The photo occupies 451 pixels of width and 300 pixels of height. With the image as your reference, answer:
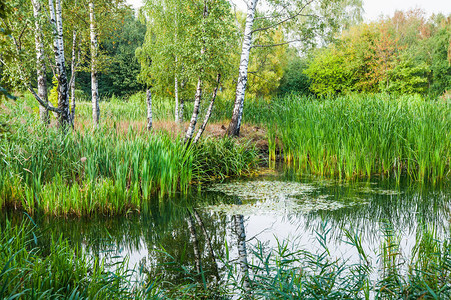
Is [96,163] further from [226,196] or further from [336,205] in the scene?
[336,205]

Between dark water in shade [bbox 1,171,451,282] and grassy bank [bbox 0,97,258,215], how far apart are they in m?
0.26

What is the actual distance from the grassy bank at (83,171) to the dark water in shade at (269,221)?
0.85 ft

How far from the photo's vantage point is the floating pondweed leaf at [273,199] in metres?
5.16

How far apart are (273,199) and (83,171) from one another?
3.09 m

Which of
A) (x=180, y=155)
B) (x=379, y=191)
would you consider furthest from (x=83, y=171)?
(x=379, y=191)

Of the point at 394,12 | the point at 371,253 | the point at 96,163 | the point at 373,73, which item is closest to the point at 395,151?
the point at 371,253

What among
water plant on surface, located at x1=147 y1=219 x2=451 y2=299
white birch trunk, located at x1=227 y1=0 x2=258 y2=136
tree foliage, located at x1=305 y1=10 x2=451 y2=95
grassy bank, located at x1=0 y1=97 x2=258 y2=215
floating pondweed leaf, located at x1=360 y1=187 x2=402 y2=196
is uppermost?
tree foliage, located at x1=305 y1=10 x2=451 y2=95

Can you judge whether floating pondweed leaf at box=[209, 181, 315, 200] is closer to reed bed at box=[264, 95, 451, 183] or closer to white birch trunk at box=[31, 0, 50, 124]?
reed bed at box=[264, 95, 451, 183]

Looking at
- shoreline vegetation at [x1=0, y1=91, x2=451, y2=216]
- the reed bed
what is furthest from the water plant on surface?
the reed bed

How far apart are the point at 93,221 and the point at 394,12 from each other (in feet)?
137

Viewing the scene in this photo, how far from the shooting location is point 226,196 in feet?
19.8

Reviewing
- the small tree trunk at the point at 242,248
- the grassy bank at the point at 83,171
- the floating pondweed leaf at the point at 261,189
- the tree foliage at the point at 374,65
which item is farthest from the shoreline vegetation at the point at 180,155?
the tree foliage at the point at 374,65

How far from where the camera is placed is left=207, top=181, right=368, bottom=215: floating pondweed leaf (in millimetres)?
5160

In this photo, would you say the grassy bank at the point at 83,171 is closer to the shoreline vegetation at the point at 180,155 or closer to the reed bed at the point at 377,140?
the shoreline vegetation at the point at 180,155
